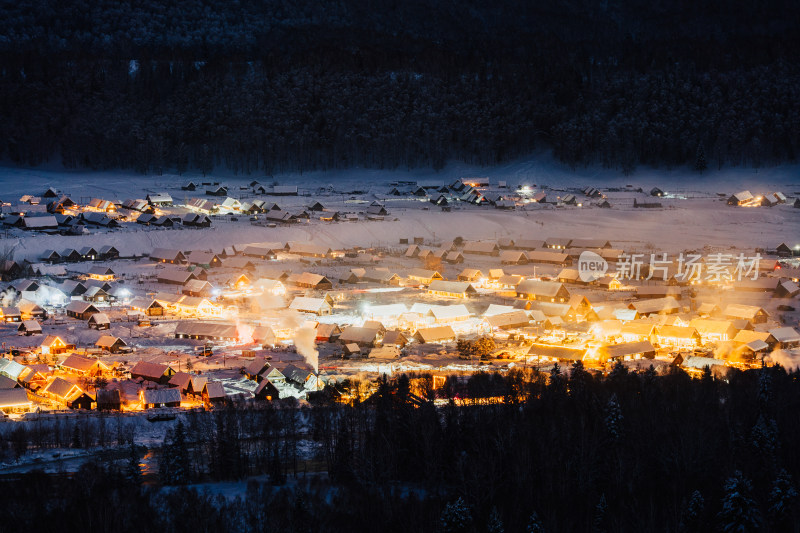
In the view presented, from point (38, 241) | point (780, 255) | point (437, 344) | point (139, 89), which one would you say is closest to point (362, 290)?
point (437, 344)

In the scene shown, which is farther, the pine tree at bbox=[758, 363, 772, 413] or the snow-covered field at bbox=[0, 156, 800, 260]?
the snow-covered field at bbox=[0, 156, 800, 260]

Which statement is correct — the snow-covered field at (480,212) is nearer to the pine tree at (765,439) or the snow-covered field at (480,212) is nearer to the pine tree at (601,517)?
the pine tree at (765,439)

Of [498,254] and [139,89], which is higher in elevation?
[139,89]

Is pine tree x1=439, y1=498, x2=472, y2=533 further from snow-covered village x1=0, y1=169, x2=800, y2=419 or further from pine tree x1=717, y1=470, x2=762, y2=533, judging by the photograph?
snow-covered village x1=0, y1=169, x2=800, y2=419

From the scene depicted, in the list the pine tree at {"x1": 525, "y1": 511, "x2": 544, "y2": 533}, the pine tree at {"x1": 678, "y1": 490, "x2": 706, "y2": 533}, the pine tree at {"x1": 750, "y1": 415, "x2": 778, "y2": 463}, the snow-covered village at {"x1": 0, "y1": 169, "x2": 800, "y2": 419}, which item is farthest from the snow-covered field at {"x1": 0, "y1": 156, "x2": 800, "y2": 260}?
the pine tree at {"x1": 525, "y1": 511, "x2": 544, "y2": 533}

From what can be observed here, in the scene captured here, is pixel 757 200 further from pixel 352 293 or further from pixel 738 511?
pixel 738 511

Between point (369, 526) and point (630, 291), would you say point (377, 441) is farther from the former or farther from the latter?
point (630, 291)

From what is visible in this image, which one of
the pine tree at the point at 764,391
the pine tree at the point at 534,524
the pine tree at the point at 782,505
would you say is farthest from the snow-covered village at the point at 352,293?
the pine tree at the point at 782,505
